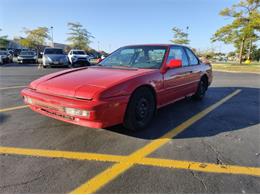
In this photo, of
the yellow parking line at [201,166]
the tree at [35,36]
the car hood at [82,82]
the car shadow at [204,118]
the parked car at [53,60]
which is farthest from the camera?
the tree at [35,36]

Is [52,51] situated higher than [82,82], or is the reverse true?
[52,51]

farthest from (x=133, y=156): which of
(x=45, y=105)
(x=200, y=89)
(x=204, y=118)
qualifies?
(x=200, y=89)

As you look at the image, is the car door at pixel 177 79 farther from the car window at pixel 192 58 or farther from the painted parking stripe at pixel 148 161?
the painted parking stripe at pixel 148 161

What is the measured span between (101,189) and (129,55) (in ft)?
9.97

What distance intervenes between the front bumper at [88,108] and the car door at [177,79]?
4.19 feet

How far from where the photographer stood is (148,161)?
8.70ft

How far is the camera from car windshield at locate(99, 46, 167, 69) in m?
4.13

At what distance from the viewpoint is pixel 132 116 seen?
333 cm

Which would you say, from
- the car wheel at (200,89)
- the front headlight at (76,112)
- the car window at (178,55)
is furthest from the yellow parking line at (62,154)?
the car wheel at (200,89)

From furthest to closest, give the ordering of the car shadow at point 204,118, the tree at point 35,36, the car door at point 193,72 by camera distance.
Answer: the tree at point 35,36
the car door at point 193,72
the car shadow at point 204,118

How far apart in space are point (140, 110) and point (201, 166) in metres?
1.34

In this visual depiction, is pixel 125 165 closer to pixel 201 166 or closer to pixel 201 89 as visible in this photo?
pixel 201 166

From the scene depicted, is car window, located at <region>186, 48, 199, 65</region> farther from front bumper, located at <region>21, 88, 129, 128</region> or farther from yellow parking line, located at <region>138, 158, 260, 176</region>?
yellow parking line, located at <region>138, 158, 260, 176</region>

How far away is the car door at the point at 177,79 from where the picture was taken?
4098 mm
